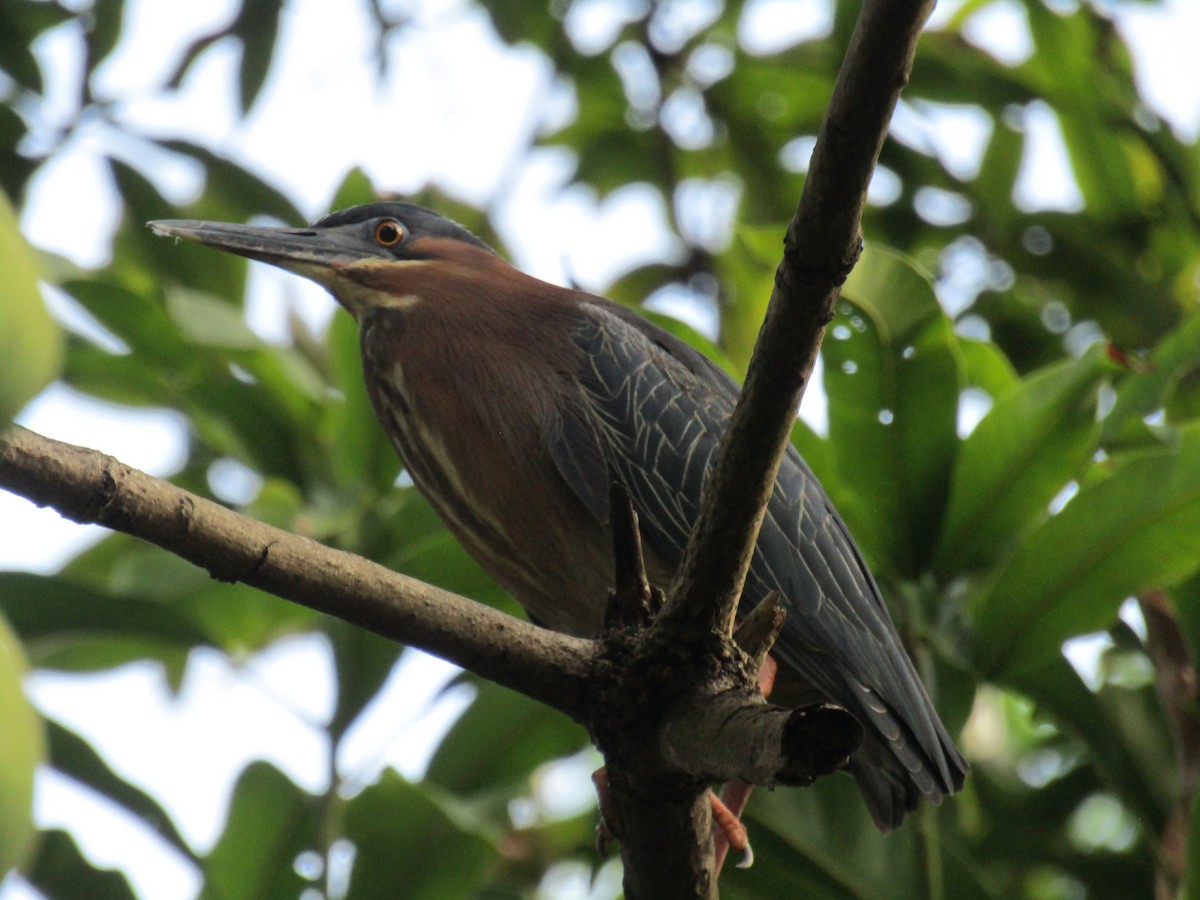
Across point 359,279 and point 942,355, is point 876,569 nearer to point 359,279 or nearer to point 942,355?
point 942,355

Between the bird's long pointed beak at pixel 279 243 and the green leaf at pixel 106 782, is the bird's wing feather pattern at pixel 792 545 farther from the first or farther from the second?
the green leaf at pixel 106 782

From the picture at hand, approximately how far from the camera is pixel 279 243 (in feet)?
10.7

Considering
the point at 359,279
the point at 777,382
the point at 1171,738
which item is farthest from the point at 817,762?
the point at 359,279

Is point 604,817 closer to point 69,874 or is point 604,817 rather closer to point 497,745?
point 497,745

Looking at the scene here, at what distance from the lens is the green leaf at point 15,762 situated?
664 mm

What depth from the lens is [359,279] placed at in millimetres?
3326

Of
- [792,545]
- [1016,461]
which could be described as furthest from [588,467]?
[1016,461]

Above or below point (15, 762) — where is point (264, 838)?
above

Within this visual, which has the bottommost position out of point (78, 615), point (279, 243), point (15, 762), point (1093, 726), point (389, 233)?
point (15, 762)

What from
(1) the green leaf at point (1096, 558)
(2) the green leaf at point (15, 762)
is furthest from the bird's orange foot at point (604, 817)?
(2) the green leaf at point (15, 762)

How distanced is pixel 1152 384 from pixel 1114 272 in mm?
1361

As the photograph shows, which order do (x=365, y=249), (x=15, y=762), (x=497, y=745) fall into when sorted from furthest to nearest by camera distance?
(x=365, y=249) → (x=497, y=745) → (x=15, y=762)

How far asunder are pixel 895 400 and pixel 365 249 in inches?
56.8

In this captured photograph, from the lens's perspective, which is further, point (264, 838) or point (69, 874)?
point (264, 838)
